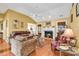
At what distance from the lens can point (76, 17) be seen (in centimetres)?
241

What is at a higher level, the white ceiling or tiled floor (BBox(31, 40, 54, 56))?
the white ceiling

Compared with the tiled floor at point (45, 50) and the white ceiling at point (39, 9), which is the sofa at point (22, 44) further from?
the white ceiling at point (39, 9)

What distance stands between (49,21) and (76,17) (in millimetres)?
446

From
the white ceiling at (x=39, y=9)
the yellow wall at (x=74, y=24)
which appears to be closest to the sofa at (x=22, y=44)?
the white ceiling at (x=39, y=9)

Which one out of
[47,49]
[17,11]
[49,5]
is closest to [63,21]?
[49,5]

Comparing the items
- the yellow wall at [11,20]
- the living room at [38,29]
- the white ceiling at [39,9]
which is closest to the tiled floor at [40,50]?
the living room at [38,29]

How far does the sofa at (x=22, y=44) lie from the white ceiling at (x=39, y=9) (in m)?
0.38

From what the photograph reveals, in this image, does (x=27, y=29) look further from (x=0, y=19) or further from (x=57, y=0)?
(x=57, y=0)

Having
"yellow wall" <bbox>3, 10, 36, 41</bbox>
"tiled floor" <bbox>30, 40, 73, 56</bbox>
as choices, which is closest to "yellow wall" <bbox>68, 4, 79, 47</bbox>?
"tiled floor" <bbox>30, 40, 73, 56</bbox>

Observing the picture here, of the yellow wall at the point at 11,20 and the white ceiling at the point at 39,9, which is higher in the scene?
the white ceiling at the point at 39,9

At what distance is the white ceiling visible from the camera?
2.42 metres

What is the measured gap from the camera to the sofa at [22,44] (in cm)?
240

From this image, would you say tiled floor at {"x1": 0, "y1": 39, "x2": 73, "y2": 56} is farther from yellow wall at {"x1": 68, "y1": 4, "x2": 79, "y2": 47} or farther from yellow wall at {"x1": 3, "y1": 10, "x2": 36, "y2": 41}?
yellow wall at {"x1": 68, "y1": 4, "x2": 79, "y2": 47}

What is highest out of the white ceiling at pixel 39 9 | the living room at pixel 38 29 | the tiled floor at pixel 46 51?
the white ceiling at pixel 39 9
